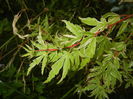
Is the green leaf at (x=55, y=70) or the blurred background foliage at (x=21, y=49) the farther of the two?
the blurred background foliage at (x=21, y=49)

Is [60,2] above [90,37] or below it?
below

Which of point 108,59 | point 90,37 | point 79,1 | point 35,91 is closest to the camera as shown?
point 90,37

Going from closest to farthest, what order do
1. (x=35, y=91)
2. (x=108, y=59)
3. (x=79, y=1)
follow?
(x=108, y=59), (x=35, y=91), (x=79, y=1)

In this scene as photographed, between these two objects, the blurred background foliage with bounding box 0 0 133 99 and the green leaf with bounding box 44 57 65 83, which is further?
the blurred background foliage with bounding box 0 0 133 99

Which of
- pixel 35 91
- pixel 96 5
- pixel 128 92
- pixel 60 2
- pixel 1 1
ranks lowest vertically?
pixel 128 92

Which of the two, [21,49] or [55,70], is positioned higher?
[55,70]

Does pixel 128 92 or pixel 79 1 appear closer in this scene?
pixel 79 1

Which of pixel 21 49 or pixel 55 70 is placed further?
pixel 21 49

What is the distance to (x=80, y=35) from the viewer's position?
1.86 feet

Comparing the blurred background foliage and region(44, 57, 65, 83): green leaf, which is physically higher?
region(44, 57, 65, 83): green leaf

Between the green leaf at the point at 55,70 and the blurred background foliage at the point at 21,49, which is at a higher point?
the green leaf at the point at 55,70

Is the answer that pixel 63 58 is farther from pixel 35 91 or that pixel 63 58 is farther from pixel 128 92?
pixel 128 92

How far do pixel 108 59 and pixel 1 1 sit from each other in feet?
4.85

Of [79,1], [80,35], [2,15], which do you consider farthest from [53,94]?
[80,35]
